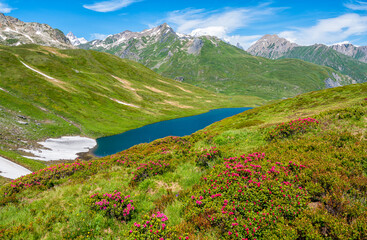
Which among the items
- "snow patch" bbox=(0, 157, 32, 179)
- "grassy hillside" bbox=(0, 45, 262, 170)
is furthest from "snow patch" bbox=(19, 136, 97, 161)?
"snow patch" bbox=(0, 157, 32, 179)

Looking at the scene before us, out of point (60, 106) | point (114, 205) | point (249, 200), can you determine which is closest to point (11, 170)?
point (114, 205)

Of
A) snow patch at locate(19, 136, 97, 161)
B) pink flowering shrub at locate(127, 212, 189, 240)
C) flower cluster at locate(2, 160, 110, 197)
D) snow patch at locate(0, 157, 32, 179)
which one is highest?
pink flowering shrub at locate(127, 212, 189, 240)

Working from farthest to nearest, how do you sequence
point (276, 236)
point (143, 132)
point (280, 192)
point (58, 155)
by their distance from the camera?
point (143, 132) → point (58, 155) → point (280, 192) → point (276, 236)

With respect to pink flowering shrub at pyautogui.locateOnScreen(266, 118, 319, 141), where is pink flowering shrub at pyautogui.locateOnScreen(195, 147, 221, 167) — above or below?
below

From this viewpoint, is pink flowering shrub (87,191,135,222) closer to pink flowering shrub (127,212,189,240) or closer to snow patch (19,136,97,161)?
pink flowering shrub (127,212,189,240)

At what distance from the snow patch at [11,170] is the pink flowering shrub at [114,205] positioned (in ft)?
108

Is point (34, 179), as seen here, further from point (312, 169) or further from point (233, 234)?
point (312, 169)

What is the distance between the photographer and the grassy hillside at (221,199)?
6527 mm

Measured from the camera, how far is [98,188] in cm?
1247

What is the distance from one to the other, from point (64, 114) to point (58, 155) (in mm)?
46536

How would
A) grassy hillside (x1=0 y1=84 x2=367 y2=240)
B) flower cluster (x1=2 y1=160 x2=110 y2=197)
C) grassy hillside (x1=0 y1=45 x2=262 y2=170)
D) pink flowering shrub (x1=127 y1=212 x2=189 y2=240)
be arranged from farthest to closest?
grassy hillside (x1=0 y1=45 x2=262 y2=170) < flower cluster (x1=2 y1=160 x2=110 y2=197) < pink flowering shrub (x1=127 y1=212 x2=189 y2=240) < grassy hillside (x1=0 y1=84 x2=367 y2=240)

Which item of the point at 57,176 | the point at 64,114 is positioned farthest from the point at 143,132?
the point at 57,176

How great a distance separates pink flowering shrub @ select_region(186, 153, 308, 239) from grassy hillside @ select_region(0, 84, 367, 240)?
0.14ft

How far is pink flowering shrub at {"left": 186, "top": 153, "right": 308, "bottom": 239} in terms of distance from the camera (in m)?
6.58
